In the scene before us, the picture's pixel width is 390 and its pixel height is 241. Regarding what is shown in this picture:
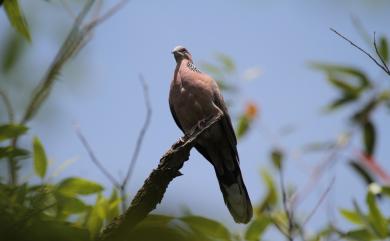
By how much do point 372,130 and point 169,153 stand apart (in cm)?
324

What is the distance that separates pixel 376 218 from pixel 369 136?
187cm

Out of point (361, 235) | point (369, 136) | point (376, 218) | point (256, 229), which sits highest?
point (369, 136)

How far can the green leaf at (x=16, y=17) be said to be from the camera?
291 centimetres

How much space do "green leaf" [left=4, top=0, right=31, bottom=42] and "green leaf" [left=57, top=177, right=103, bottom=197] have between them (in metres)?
1.16

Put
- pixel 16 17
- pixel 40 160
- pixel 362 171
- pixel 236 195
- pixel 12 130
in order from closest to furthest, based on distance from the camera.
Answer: pixel 16 17 < pixel 12 130 < pixel 40 160 < pixel 236 195 < pixel 362 171

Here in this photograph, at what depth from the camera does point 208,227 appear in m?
3.27

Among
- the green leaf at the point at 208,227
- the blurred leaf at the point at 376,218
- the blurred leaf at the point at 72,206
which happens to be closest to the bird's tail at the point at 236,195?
the blurred leaf at the point at 376,218

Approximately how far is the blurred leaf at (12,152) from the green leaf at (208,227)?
1004mm

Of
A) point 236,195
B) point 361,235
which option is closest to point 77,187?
point 236,195

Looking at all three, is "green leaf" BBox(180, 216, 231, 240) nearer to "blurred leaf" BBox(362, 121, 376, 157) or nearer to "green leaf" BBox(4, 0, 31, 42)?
"green leaf" BBox(4, 0, 31, 42)

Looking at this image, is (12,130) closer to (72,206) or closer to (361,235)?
(72,206)

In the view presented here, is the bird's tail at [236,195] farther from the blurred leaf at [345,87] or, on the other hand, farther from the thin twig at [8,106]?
the thin twig at [8,106]

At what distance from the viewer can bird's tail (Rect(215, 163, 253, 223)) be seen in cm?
545

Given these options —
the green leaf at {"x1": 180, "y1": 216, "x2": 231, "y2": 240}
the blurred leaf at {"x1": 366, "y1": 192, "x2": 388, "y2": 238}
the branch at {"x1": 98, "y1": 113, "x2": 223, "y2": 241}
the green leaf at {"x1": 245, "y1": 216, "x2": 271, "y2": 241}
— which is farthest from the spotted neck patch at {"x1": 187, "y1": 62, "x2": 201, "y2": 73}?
the green leaf at {"x1": 180, "y1": 216, "x2": 231, "y2": 240}
